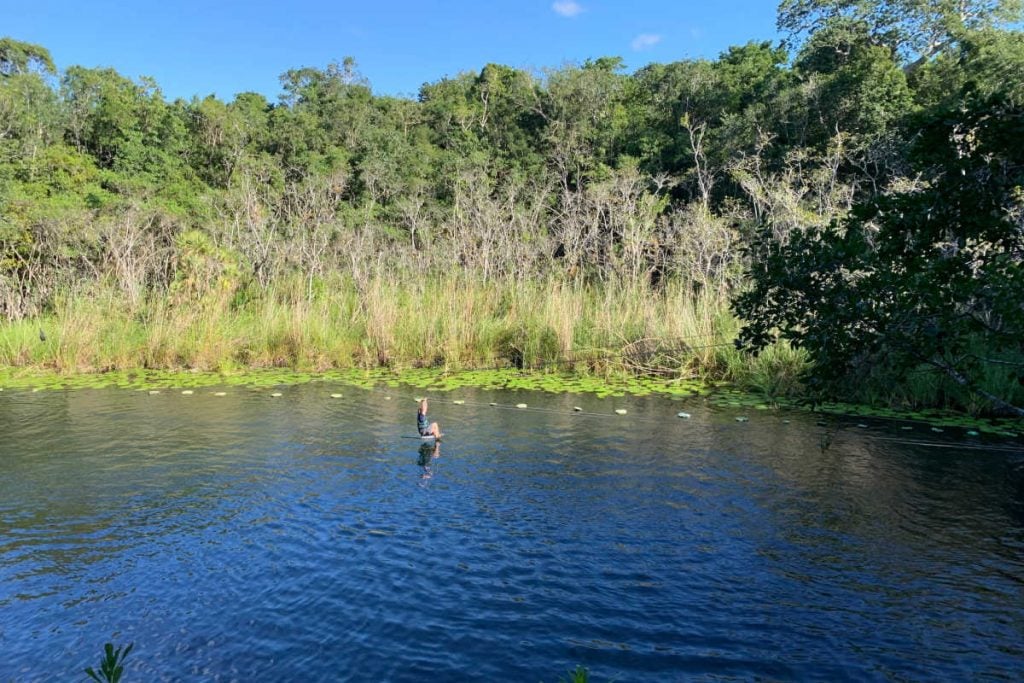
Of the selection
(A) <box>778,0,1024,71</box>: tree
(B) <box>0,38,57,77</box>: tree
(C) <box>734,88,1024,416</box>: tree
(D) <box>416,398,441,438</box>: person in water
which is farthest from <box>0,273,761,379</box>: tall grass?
(B) <box>0,38,57,77</box>: tree

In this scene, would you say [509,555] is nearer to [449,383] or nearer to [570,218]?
[449,383]

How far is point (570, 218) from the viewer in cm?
1425

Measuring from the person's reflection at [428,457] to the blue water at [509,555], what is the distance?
3 centimetres

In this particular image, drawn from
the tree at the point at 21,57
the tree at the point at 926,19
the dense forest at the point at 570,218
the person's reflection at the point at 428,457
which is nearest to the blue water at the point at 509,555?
the person's reflection at the point at 428,457

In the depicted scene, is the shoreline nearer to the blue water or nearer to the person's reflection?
the blue water

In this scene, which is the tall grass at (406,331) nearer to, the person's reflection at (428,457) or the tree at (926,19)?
the person's reflection at (428,457)

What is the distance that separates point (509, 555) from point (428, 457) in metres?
1.96

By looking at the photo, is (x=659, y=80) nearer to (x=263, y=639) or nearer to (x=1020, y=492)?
(x=1020, y=492)

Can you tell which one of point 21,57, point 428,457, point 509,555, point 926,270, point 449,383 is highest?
point 21,57

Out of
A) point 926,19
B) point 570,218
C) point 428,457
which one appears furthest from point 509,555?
point 926,19

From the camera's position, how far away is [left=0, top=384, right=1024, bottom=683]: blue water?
2.96m

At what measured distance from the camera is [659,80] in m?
23.2

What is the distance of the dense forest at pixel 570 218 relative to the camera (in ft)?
9.74

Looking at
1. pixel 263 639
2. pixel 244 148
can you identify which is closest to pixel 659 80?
pixel 244 148
